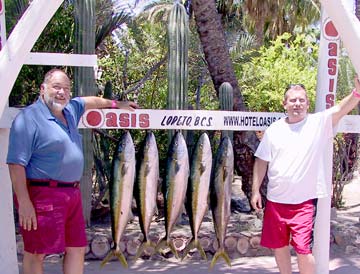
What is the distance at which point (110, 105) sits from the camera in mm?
4801

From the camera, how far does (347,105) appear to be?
4.61 metres

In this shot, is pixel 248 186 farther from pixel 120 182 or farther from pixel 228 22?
pixel 228 22

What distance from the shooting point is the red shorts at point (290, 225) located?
177 inches

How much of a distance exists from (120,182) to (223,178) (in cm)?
93

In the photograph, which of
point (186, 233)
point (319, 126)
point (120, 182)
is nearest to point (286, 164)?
point (319, 126)

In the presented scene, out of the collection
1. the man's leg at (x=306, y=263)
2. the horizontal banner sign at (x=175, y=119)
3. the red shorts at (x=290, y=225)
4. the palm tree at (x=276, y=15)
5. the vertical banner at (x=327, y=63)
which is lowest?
the man's leg at (x=306, y=263)

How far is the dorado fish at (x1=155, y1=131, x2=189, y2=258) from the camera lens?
464 cm

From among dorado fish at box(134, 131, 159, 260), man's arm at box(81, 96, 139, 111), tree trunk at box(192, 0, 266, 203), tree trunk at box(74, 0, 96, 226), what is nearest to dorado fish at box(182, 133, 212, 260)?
dorado fish at box(134, 131, 159, 260)

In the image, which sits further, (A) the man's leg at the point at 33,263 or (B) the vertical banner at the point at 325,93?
(B) the vertical banner at the point at 325,93

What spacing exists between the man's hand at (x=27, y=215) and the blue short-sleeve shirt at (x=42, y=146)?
205 millimetres

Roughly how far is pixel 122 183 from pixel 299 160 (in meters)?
1.49

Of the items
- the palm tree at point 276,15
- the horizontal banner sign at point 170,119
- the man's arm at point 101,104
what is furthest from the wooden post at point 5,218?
the palm tree at point 276,15

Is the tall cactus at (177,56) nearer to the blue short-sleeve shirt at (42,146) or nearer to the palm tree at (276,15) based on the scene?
the blue short-sleeve shirt at (42,146)

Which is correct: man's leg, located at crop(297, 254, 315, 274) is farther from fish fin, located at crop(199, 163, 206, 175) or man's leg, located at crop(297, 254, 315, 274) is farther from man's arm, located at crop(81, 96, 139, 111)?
man's arm, located at crop(81, 96, 139, 111)
